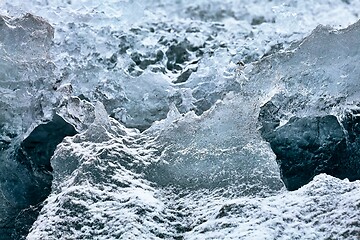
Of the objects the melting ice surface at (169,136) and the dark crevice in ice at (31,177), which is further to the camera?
the dark crevice in ice at (31,177)

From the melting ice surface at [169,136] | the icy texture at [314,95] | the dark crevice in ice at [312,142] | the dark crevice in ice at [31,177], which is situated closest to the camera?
the melting ice surface at [169,136]

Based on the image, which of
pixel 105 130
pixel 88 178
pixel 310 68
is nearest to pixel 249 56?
pixel 310 68

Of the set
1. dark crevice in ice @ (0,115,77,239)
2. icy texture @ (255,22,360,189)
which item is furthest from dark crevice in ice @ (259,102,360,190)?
dark crevice in ice @ (0,115,77,239)

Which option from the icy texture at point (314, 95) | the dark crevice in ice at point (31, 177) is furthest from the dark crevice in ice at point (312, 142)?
the dark crevice in ice at point (31, 177)

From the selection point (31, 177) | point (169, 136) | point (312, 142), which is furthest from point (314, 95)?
point (31, 177)

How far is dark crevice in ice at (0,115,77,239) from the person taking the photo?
381 centimetres

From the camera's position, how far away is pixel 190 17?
745cm

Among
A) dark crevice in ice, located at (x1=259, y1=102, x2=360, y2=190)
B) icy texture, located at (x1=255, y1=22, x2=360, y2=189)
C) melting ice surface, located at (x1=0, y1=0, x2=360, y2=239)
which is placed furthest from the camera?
icy texture, located at (x1=255, y1=22, x2=360, y2=189)

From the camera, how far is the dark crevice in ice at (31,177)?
381 centimetres

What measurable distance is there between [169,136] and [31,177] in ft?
2.96

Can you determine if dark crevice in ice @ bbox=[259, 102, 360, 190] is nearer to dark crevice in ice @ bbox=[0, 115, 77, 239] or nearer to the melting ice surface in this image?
the melting ice surface

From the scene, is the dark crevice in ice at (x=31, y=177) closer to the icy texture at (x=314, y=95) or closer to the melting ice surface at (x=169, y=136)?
the melting ice surface at (x=169, y=136)

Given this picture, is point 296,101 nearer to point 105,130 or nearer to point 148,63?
point 105,130

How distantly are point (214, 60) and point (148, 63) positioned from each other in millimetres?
681
